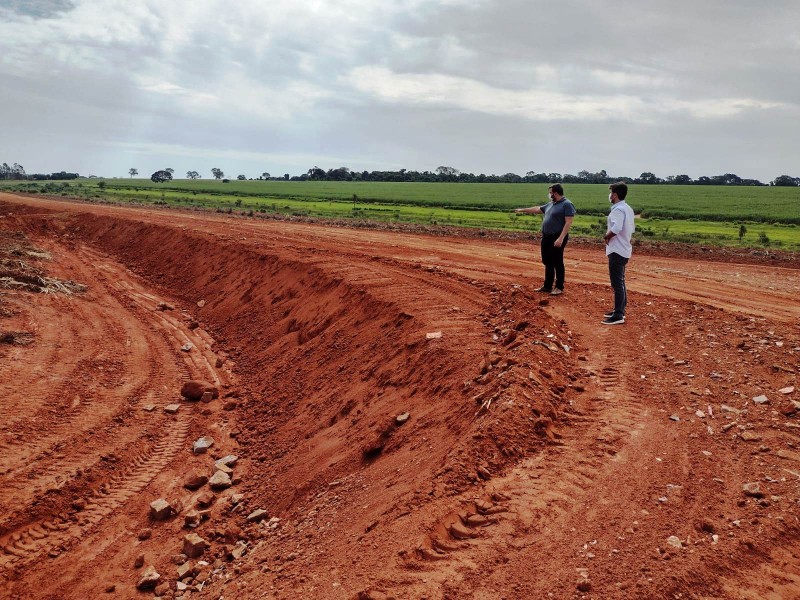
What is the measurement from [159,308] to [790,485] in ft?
42.5

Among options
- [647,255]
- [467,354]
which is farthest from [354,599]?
[647,255]

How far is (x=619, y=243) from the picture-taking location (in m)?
7.84

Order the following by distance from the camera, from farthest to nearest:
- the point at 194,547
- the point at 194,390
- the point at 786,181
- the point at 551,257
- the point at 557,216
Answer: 1. the point at 786,181
2. the point at 551,257
3. the point at 194,390
4. the point at 557,216
5. the point at 194,547

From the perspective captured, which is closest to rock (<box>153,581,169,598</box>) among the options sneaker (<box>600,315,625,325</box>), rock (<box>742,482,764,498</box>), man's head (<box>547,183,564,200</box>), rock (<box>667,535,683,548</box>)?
rock (<box>667,535,683,548</box>)

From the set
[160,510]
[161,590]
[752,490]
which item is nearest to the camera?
[752,490]

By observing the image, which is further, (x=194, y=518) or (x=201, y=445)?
(x=201, y=445)

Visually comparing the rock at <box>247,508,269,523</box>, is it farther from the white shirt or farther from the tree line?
the tree line

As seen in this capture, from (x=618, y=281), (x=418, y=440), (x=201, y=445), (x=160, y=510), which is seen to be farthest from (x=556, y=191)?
(x=160, y=510)

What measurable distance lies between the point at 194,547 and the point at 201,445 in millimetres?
2273

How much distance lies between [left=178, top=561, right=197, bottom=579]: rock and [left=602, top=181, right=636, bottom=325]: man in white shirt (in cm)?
539

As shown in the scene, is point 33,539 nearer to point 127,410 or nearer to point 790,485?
point 127,410

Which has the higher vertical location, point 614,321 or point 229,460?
point 614,321

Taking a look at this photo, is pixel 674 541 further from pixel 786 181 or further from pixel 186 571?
pixel 786 181

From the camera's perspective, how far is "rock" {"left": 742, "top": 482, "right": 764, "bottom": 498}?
4.01 metres
